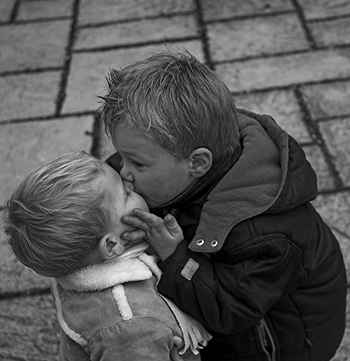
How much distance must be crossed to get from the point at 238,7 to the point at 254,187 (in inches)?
120

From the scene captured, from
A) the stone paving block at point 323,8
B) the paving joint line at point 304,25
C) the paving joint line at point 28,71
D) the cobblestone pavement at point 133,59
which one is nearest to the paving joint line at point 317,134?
the cobblestone pavement at point 133,59

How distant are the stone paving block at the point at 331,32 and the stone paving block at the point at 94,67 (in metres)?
0.68

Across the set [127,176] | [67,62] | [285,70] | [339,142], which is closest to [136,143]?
[127,176]

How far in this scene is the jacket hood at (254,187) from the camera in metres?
1.76

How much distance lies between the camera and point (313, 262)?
1880 mm

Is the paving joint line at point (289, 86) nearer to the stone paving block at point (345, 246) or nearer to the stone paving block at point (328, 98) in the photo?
the stone paving block at point (328, 98)

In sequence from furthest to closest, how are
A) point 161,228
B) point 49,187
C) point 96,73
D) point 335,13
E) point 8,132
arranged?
point 335,13, point 96,73, point 8,132, point 161,228, point 49,187

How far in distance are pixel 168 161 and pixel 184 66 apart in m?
0.24

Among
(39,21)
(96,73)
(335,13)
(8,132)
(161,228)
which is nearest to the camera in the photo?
(161,228)

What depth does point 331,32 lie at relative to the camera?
419cm

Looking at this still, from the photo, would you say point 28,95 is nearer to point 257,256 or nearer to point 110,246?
point 110,246

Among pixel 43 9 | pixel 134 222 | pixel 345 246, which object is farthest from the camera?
pixel 43 9

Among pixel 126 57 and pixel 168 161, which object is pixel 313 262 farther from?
pixel 126 57

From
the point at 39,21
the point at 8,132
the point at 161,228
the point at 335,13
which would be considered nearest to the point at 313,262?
the point at 161,228
